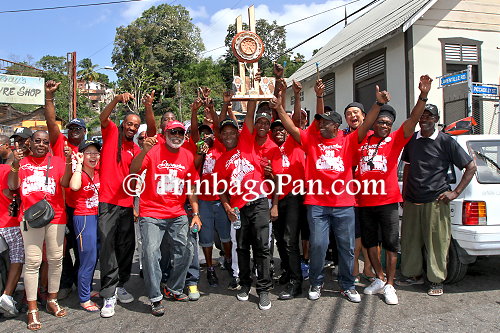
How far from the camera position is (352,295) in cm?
413

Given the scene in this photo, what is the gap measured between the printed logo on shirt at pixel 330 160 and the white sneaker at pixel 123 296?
2529 mm

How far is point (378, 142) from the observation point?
4.27 m

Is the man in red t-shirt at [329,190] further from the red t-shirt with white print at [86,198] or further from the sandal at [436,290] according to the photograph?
the red t-shirt with white print at [86,198]

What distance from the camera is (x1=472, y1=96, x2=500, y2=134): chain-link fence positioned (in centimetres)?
1138

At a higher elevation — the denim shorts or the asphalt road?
the denim shorts

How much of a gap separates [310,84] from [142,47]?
26867mm

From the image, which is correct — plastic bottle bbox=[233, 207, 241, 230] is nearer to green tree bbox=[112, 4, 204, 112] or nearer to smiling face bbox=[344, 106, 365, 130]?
smiling face bbox=[344, 106, 365, 130]

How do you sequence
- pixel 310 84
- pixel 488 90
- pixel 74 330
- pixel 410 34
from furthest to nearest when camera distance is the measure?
1. pixel 310 84
2. pixel 410 34
3. pixel 488 90
4. pixel 74 330

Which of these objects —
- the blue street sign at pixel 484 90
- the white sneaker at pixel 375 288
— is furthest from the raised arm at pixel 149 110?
the blue street sign at pixel 484 90

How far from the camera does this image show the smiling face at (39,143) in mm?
3836

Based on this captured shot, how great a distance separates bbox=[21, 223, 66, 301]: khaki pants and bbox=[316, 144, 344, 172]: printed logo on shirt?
2.74 m

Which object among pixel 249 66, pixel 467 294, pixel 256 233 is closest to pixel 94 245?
pixel 256 233

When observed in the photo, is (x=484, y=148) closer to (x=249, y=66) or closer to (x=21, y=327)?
(x=249, y=66)

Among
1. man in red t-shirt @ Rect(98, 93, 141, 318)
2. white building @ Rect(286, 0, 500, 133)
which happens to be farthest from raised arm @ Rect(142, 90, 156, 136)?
white building @ Rect(286, 0, 500, 133)
